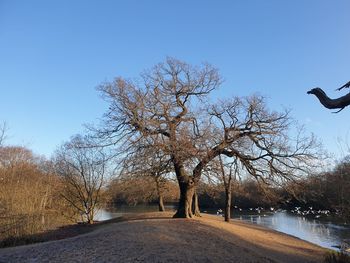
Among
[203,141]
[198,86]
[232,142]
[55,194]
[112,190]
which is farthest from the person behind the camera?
[112,190]

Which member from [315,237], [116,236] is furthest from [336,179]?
[315,237]

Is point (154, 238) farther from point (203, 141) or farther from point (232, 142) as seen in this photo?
point (232, 142)

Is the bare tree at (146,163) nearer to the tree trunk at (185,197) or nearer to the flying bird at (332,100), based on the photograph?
the tree trunk at (185,197)

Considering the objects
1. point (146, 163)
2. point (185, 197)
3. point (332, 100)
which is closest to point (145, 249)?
point (332, 100)

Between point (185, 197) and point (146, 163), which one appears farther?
point (185, 197)

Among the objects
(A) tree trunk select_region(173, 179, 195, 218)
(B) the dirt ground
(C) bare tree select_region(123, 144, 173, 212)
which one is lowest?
(B) the dirt ground

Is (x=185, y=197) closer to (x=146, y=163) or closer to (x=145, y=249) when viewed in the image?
(x=146, y=163)

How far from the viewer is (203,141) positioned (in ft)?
76.7

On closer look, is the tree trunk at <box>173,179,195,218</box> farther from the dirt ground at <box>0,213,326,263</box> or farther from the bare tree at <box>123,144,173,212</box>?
the dirt ground at <box>0,213,326,263</box>

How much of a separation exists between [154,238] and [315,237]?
1828 cm

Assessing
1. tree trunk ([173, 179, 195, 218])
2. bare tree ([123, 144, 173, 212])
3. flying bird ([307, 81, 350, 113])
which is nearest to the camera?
flying bird ([307, 81, 350, 113])

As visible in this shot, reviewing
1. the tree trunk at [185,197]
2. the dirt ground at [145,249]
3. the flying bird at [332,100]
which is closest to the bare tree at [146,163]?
the tree trunk at [185,197]

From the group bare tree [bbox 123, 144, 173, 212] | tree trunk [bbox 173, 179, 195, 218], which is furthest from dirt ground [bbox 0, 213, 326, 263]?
tree trunk [bbox 173, 179, 195, 218]

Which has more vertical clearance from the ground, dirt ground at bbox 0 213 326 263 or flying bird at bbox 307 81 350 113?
flying bird at bbox 307 81 350 113
